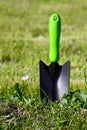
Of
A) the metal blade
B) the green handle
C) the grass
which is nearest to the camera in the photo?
the grass

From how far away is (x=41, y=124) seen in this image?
11.8ft

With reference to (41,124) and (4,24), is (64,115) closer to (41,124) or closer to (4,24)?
(41,124)

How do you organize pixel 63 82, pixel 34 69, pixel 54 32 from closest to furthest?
pixel 54 32, pixel 63 82, pixel 34 69

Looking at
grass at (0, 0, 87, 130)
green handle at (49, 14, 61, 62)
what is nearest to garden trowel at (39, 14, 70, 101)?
green handle at (49, 14, 61, 62)

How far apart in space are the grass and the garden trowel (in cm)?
13

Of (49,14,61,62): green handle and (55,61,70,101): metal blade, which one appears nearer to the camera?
(49,14,61,62): green handle

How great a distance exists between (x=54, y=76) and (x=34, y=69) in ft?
3.80

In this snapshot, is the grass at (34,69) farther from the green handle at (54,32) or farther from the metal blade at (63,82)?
the green handle at (54,32)

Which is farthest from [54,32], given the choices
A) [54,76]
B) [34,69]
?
[34,69]

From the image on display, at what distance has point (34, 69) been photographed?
5344mm

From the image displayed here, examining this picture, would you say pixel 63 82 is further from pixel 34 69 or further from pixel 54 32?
pixel 34 69

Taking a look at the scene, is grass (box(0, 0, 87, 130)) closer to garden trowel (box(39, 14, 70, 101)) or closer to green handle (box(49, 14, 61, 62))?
garden trowel (box(39, 14, 70, 101))

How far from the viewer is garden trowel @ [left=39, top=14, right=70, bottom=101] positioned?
406cm

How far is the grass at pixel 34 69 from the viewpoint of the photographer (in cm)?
365
